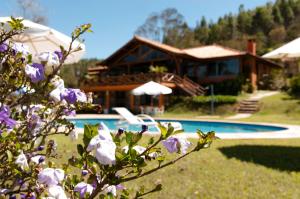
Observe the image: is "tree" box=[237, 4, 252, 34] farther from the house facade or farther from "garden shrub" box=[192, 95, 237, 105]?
"garden shrub" box=[192, 95, 237, 105]

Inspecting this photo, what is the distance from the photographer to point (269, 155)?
8086 millimetres

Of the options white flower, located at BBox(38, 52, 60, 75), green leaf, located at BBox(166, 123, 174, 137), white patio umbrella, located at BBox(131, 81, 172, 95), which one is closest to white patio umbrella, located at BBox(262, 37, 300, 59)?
white flower, located at BBox(38, 52, 60, 75)

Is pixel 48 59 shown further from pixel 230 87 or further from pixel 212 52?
pixel 212 52

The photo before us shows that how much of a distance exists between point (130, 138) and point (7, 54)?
3.44ft

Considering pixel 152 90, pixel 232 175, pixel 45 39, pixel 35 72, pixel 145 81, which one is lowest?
pixel 232 175

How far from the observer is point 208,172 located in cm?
629

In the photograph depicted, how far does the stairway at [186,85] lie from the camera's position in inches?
1103

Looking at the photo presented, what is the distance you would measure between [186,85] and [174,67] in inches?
144

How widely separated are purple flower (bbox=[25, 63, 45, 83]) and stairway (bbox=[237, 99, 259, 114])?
23.9 metres

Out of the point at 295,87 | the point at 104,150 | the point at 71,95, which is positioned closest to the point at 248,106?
the point at 295,87

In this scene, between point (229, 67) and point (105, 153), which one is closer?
point (105, 153)

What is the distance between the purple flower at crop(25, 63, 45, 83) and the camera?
195 cm

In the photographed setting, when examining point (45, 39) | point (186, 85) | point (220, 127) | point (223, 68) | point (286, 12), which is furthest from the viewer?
point (286, 12)

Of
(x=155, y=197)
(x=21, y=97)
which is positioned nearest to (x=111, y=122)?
(x=155, y=197)
